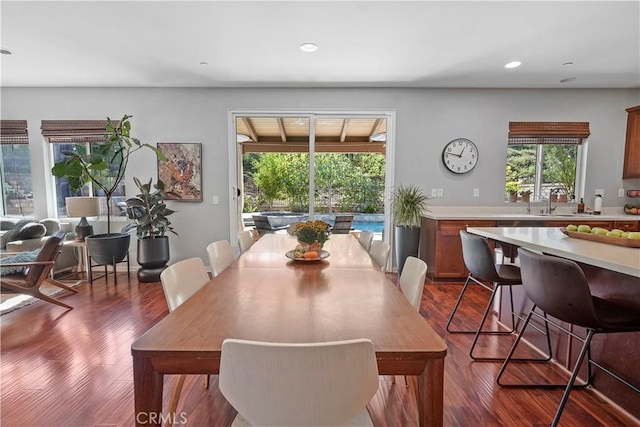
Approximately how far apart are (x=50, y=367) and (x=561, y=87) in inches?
243

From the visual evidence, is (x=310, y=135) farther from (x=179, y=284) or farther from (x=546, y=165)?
(x=546, y=165)

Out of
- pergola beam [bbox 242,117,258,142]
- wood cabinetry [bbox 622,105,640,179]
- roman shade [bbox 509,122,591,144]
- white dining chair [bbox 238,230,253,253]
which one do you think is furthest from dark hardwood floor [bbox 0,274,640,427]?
wood cabinetry [bbox 622,105,640,179]

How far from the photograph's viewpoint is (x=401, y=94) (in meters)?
4.19

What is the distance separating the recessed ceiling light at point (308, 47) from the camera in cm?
289

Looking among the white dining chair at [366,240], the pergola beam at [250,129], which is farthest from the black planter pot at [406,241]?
the pergola beam at [250,129]

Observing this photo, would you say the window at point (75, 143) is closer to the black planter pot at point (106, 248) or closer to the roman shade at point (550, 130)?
the black planter pot at point (106, 248)

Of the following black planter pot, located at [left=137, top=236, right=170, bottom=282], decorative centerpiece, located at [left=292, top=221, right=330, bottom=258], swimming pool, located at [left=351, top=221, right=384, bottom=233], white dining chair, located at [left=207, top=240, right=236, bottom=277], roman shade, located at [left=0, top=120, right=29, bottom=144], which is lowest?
black planter pot, located at [left=137, top=236, right=170, bottom=282]

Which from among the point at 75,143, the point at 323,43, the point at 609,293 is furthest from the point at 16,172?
the point at 609,293

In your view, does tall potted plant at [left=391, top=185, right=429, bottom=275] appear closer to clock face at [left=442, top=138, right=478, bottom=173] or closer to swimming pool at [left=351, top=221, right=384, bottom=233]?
clock face at [left=442, top=138, right=478, bottom=173]

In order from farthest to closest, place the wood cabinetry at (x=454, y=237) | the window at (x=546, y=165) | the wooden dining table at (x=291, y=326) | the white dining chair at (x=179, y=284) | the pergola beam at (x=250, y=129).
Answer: the pergola beam at (x=250, y=129) < the window at (x=546, y=165) < the wood cabinetry at (x=454, y=237) < the white dining chair at (x=179, y=284) < the wooden dining table at (x=291, y=326)

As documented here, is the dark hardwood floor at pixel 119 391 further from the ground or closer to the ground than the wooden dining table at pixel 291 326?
closer to the ground

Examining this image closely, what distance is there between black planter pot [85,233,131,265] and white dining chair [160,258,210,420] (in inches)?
104

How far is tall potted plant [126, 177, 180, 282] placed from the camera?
12.3ft

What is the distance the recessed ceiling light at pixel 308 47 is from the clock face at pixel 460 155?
234 centimetres
